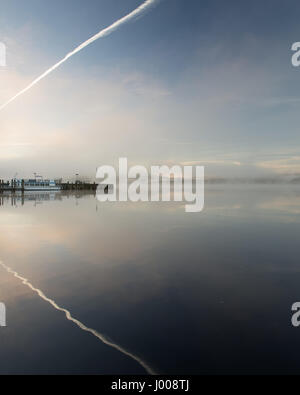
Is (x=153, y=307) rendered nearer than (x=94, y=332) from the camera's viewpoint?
No

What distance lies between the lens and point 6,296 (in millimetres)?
5695

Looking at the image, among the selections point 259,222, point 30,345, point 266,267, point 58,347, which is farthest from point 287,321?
point 259,222

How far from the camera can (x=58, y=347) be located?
3.85 meters

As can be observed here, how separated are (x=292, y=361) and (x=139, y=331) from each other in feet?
7.29

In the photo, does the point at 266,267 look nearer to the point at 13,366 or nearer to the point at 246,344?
the point at 246,344

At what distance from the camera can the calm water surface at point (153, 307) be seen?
3605 mm

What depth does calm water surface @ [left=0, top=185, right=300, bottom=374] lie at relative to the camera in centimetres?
361

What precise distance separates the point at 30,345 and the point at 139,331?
1.65 meters

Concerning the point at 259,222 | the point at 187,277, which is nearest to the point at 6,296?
the point at 187,277

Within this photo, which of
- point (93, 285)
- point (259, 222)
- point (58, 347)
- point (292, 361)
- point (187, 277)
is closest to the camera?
point (292, 361)

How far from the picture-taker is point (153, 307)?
16.7ft

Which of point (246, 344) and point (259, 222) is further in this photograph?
point (259, 222)
